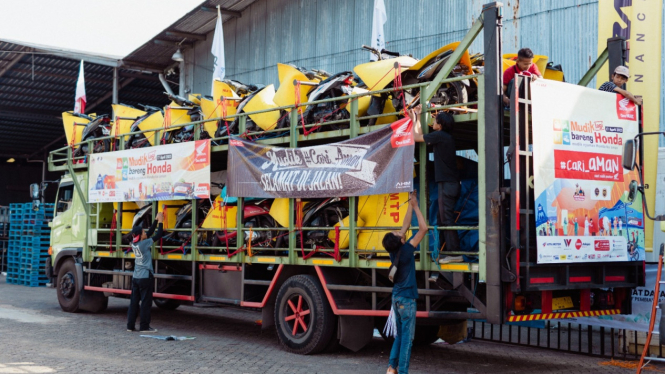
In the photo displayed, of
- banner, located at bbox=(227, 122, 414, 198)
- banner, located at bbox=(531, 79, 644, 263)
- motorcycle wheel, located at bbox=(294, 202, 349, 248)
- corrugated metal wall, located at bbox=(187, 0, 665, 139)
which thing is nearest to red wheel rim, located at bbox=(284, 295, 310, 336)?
motorcycle wheel, located at bbox=(294, 202, 349, 248)

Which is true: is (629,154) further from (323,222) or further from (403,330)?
(323,222)

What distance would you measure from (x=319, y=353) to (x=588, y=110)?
4.29m

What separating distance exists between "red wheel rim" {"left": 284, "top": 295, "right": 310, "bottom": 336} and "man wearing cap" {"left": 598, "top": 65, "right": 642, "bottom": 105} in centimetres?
449

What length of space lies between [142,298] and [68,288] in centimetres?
309

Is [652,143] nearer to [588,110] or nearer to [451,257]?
[588,110]

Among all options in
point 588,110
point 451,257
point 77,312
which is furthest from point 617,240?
point 77,312

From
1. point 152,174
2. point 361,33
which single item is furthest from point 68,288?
point 361,33

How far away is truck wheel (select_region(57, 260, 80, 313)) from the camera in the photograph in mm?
13172

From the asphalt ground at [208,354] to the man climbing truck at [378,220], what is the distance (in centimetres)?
43

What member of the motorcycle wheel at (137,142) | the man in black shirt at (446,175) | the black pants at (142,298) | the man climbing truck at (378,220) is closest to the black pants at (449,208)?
the man in black shirt at (446,175)

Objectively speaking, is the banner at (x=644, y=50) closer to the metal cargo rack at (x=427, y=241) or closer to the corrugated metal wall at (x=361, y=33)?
the metal cargo rack at (x=427, y=241)

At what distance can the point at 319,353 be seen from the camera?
877 cm

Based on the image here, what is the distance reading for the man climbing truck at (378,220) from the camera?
23.2 feet

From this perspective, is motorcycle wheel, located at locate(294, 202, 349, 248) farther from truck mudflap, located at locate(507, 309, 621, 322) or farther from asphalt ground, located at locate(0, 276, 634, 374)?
truck mudflap, located at locate(507, 309, 621, 322)
